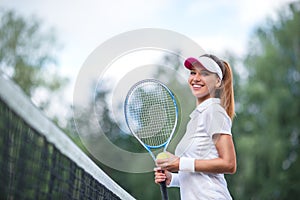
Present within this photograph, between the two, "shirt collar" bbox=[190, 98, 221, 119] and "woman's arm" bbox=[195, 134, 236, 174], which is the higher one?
"shirt collar" bbox=[190, 98, 221, 119]

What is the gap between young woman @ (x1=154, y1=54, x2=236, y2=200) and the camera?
1.98 metres

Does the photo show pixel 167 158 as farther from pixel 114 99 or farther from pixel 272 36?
pixel 272 36

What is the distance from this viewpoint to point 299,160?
14906 millimetres

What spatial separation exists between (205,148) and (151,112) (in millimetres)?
471

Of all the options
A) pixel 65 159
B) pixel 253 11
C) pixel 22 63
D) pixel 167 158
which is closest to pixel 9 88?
pixel 65 159

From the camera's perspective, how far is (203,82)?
214 cm

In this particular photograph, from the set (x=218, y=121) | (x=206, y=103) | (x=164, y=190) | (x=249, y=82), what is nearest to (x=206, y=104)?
(x=206, y=103)

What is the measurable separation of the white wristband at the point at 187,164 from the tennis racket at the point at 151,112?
334mm

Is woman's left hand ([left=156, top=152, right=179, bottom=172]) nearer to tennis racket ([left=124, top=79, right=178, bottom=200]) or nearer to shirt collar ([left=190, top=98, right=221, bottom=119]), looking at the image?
shirt collar ([left=190, top=98, right=221, bottom=119])

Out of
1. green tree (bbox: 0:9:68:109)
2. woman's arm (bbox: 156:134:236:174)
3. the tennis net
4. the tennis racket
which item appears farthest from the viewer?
green tree (bbox: 0:9:68:109)

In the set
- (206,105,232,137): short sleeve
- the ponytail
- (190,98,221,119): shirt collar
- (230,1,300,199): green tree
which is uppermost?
(230,1,300,199): green tree

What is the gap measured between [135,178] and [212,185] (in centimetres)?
1325

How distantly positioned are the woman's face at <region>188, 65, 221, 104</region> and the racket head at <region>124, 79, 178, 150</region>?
236mm

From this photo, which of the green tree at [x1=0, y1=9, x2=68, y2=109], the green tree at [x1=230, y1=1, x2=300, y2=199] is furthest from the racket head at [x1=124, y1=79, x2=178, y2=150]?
the green tree at [x1=230, y1=1, x2=300, y2=199]
